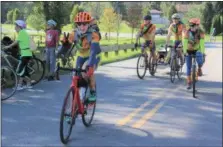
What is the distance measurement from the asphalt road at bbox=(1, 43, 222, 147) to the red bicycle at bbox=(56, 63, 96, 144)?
23cm

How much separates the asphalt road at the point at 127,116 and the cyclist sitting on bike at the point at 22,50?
0.48 metres

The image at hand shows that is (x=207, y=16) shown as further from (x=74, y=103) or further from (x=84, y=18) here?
(x=74, y=103)

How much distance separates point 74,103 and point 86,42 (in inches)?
53.0

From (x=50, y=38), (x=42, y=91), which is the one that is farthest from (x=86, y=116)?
(x=50, y=38)

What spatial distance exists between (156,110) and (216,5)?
269 ft

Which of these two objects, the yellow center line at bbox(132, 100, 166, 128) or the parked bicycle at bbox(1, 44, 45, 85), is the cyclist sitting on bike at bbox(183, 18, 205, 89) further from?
the parked bicycle at bbox(1, 44, 45, 85)

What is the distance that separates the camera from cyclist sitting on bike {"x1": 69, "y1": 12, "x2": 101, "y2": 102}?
7.19 meters

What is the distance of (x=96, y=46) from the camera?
721cm

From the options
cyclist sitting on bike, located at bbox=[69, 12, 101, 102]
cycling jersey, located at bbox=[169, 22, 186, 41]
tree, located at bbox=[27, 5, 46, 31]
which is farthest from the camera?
tree, located at bbox=[27, 5, 46, 31]

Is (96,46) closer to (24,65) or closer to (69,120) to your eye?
(69,120)

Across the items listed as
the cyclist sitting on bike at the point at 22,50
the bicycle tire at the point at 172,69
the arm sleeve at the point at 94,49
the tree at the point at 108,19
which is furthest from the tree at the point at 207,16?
the arm sleeve at the point at 94,49

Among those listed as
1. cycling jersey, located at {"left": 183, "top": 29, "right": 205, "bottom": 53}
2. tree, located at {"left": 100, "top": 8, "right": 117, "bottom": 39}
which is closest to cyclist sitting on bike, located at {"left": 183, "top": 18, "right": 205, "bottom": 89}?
cycling jersey, located at {"left": 183, "top": 29, "right": 205, "bottom": 53}

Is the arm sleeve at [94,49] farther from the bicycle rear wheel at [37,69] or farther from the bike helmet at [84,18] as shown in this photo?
the bicycle rear wheel at [37,69]

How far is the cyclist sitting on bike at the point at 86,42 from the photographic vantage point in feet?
23.6
